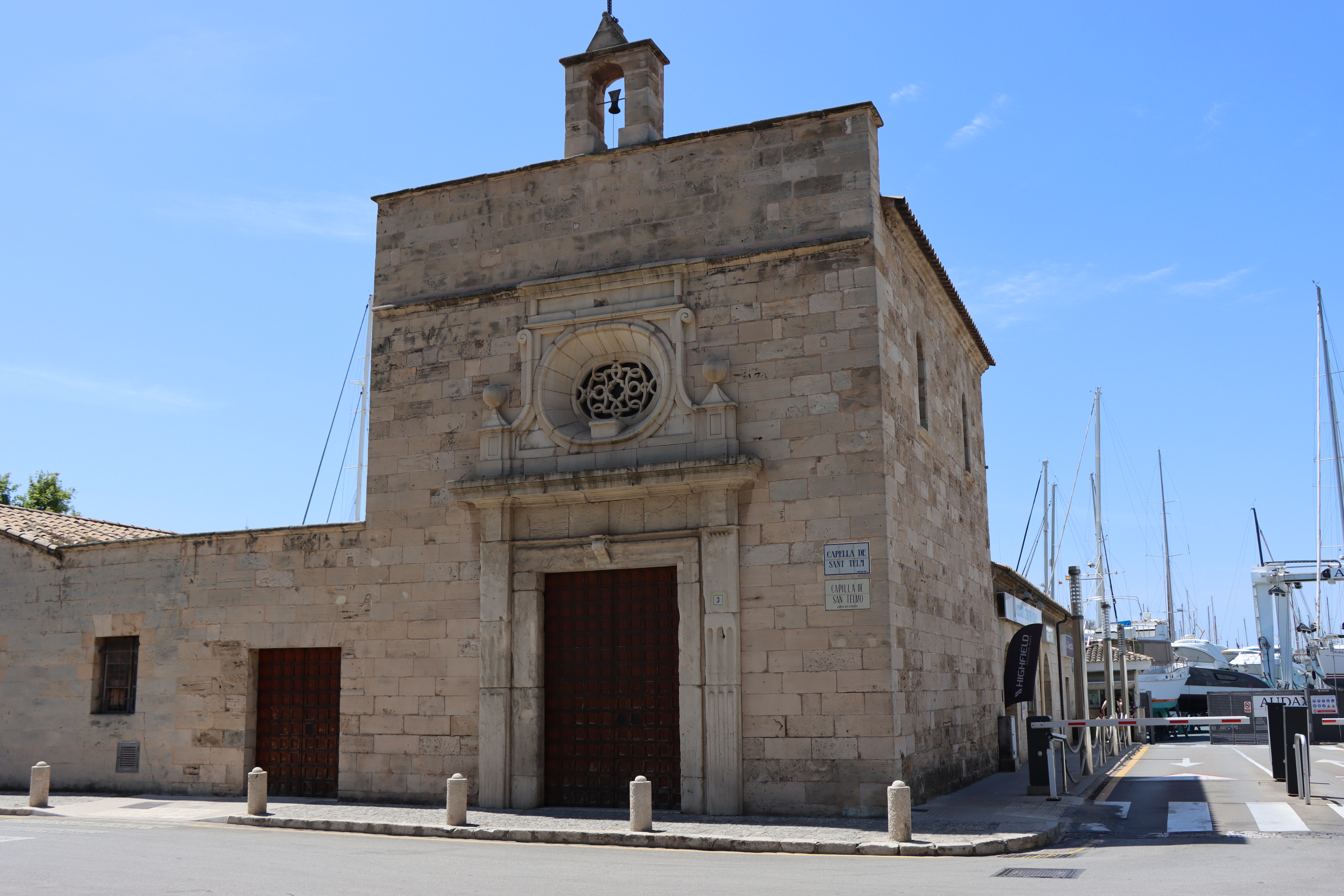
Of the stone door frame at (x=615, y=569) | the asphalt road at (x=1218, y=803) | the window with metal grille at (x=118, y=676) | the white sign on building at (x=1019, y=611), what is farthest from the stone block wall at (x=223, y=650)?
→ the white sign on building at (x=1019, y=611)

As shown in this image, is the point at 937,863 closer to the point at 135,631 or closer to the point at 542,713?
the point at 542,713

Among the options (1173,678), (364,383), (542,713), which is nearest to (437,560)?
(542,713)

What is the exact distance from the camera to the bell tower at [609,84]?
15656mm

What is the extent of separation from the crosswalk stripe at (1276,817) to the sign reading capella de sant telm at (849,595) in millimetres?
4883

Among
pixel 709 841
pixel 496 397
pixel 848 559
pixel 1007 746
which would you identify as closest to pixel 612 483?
pixel 496 397

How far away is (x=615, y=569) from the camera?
1413 centimetres

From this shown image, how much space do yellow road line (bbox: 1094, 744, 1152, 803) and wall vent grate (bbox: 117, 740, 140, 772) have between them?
14288 millimetres

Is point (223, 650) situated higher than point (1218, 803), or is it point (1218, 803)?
point (223, 650)

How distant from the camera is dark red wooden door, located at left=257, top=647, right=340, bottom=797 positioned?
51.0 ft

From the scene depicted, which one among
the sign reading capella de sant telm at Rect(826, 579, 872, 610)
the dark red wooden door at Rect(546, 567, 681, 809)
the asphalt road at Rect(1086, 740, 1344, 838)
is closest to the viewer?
the asphalt road at Rect(1086, 740, 1344, 838)

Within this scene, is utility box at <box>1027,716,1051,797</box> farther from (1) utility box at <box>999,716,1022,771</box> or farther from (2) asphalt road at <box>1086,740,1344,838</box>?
(1) utility box at <box>999,716,1022,771</box>

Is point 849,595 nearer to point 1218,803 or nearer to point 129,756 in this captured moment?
point 1218,803

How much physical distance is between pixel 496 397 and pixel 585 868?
7066 mm

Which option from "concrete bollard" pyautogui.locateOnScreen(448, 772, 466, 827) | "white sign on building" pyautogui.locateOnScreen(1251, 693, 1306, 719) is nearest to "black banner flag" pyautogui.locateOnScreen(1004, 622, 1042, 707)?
"white sign on building" pyautogui.locateOnScreen(1251, 693, 1306, 719)
